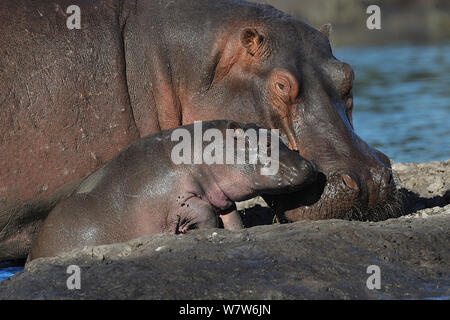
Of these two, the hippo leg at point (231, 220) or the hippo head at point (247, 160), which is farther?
the hippo leg at point (231, 220)

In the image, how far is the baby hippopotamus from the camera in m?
6.23

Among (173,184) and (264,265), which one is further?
(173,184)

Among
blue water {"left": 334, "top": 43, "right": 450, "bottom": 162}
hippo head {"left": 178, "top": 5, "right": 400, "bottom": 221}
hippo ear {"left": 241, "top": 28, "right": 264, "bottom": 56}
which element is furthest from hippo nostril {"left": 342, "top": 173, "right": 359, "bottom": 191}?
blue water {"left": 334, "top": 43, "right": 450, "bottom": 162}

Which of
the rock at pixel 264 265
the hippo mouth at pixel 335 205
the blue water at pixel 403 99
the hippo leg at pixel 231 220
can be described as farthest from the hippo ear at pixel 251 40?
the blue water at pixel 403 99

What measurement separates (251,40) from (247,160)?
0.90m

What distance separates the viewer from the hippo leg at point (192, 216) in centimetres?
616

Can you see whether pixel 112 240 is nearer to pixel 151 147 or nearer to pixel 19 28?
pixel 151 147

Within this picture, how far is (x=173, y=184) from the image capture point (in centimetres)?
630

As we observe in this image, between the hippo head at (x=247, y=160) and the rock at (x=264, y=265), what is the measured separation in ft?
1.51

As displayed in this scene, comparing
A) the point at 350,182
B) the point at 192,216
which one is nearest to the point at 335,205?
the point at 350,182

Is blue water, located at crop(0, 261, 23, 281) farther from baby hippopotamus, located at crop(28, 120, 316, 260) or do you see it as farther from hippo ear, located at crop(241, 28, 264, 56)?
hippo ear, located at crop(241, 28, 264, 56)

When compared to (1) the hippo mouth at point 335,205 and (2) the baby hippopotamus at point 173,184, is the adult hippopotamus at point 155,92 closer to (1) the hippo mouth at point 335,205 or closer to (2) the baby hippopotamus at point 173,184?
(1) the hippo mouth at point 335,205

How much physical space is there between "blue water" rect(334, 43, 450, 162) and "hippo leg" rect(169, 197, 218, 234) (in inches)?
212

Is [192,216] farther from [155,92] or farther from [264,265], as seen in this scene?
[155,92]
